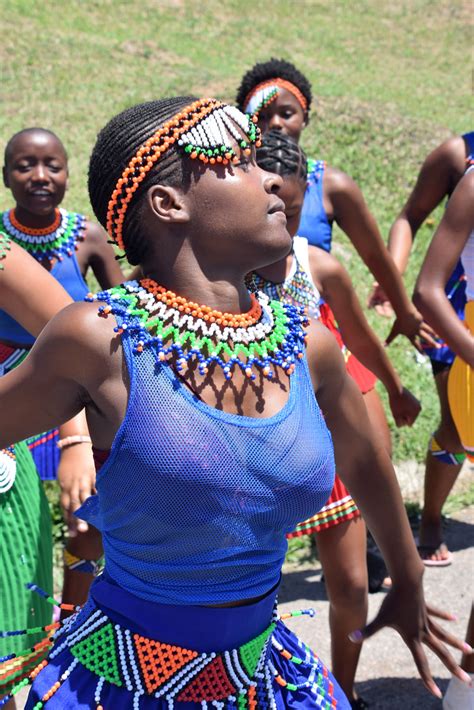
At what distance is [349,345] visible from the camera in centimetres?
360

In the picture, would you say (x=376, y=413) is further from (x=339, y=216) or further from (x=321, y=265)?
(x=339, y=216)

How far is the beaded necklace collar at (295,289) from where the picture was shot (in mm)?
3326

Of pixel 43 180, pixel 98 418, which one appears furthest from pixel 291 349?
pixel 43 180

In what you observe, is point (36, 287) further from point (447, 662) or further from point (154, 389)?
point (447, 662)

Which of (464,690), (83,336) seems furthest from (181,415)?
(464,690)

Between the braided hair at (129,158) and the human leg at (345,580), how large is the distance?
1.77 metres

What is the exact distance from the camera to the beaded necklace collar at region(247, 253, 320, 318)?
3326 mm

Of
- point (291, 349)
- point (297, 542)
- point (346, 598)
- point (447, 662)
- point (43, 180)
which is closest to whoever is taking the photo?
point (291, 349)

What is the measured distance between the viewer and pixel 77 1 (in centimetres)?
1894

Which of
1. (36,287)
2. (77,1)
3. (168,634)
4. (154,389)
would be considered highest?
(77,1)

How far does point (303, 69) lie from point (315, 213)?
14.7 metres

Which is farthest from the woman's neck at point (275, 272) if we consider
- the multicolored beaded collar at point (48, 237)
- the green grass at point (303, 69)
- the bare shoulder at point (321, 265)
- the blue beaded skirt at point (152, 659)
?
the green grass at point (303, 69)

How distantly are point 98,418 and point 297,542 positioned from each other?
3.32m

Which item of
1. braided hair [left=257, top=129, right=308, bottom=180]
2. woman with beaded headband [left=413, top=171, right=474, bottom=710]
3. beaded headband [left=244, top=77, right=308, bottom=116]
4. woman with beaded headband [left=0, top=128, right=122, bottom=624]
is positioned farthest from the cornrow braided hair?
beaded headband [left=244, top=77, right=308, bottom=116]
